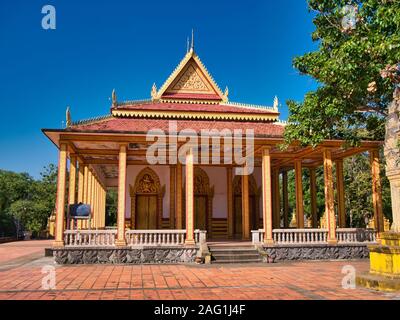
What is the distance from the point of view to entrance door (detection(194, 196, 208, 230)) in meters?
19.9

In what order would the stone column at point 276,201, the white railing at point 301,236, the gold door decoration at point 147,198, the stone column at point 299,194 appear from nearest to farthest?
1. the white railing at point 301,236
2. the stone column at point 299,194
3. the gold door decoration at point 147,198
4. the stone column at point 276,201

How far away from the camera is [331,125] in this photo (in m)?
11.1

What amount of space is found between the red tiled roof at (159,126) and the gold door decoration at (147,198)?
3.66 metres

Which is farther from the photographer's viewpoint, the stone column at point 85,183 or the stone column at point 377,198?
the stone column at point 85,183

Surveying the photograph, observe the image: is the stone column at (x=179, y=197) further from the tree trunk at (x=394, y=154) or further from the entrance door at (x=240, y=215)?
the tree trunk at (x=394, y=154)

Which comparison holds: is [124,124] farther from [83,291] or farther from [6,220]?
[6,220]

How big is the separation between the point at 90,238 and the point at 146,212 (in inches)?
235

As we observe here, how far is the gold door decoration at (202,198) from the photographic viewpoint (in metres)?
19.9

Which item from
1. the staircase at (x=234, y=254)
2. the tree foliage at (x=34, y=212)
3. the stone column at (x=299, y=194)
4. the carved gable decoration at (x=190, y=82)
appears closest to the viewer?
the staircase at (x=234, y=254)

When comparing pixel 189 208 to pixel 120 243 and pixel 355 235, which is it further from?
pixel 355 235

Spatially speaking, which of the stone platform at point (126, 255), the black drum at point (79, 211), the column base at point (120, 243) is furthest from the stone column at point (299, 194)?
the black drum at point (79, 211)

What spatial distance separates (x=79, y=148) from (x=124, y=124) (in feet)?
7.74

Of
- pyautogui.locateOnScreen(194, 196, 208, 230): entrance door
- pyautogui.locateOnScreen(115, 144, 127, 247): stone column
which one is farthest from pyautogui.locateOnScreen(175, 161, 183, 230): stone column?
pyautogui.locateOnScreen(115, 144, 127, 247): stone column

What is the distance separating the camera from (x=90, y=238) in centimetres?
1364
